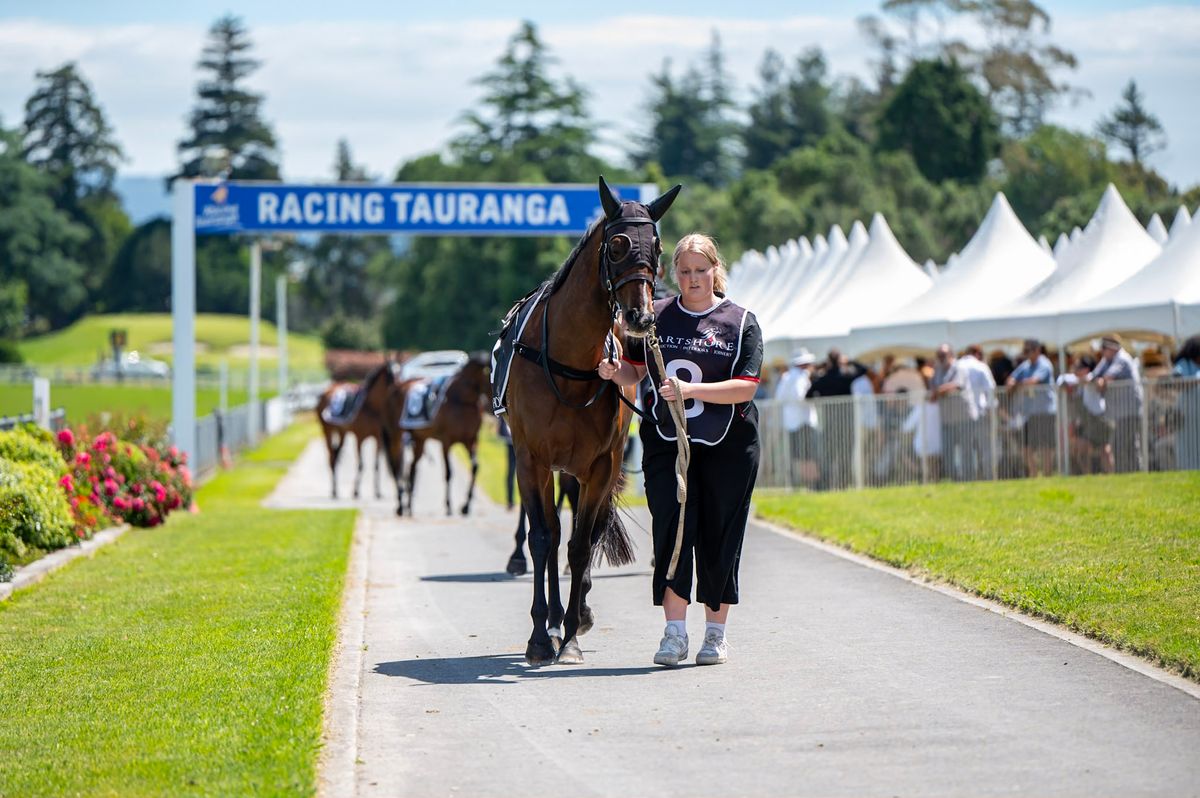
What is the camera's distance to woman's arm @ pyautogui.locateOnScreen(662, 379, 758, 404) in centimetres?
824

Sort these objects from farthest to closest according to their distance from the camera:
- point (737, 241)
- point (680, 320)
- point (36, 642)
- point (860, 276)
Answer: point (737, 241) → point (860, 276) → point (36, 642) → point (680, 320)

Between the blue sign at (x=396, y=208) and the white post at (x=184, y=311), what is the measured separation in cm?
23

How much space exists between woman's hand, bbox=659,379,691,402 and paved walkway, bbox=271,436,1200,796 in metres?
1.41

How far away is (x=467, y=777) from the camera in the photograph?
6.30m

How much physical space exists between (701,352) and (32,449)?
9883 mm

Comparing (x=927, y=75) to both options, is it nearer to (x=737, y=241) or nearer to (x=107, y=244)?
(x=737, y=241)

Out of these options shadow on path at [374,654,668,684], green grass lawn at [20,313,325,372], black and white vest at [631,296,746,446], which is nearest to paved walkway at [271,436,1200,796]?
shadow on path at [374,654,668,684]

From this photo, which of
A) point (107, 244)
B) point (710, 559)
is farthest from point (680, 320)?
point (107, 244)

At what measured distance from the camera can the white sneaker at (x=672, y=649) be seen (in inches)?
338

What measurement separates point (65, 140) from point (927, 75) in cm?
8335

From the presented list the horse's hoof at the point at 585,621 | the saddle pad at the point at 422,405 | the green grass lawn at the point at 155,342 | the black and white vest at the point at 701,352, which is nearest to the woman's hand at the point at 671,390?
the black and white vest at the point at 701,352

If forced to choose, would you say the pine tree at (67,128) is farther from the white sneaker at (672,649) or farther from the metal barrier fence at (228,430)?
the white sneaker at (672,649)

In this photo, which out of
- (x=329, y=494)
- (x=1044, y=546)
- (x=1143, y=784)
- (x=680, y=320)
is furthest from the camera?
(x=329, y=494)

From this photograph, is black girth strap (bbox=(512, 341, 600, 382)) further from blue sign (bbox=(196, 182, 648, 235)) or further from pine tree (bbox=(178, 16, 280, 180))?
pine tree (bbox=(178, 16, 280, 180))
